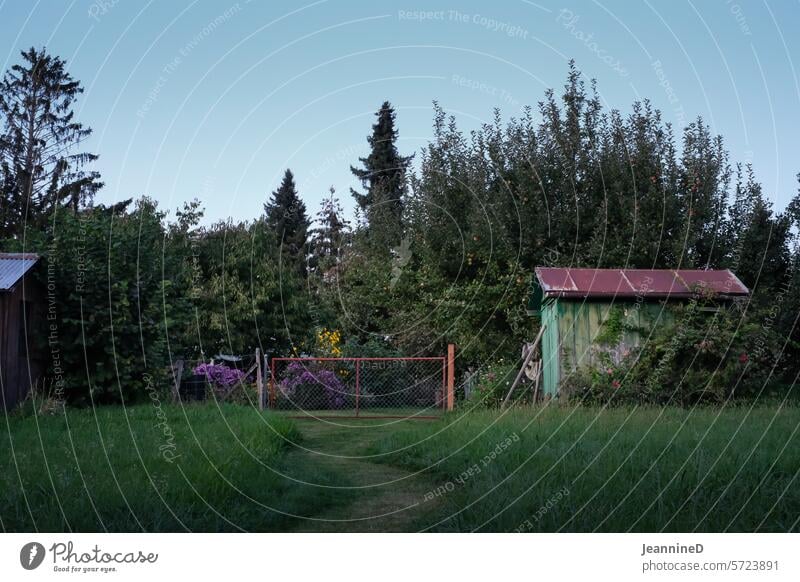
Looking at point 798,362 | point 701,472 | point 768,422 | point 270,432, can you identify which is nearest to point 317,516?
point 701,472

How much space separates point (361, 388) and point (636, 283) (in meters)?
9.19

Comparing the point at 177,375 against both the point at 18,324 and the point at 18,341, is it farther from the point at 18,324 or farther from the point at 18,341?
the point at 18,324

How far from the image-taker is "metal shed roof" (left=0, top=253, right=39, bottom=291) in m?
13.2

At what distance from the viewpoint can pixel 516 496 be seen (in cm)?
511

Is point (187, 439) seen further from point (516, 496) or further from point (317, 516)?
point (516, 496)

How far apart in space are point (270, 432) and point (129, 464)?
315cm

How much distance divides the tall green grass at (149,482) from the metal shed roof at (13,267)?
503 centimetres

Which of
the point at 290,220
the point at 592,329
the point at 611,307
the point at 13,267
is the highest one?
the point at 290,220

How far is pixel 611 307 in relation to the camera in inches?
568

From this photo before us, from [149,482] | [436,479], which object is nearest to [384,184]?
[436,479]

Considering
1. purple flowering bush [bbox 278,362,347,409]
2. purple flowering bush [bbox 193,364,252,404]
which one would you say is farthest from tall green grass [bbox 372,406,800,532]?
purple flowering bush [bbox 193,364,252,404]

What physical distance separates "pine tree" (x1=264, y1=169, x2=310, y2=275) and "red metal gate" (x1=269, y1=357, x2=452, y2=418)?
44.6 ft

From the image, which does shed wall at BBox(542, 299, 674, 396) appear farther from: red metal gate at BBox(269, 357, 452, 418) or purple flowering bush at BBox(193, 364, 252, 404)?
purple flowering bush at BBox(193, 364, 252, 404)

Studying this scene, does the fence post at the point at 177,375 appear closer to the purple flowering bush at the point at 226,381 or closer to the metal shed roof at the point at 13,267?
the purple flowering bush at the point at 226,381
